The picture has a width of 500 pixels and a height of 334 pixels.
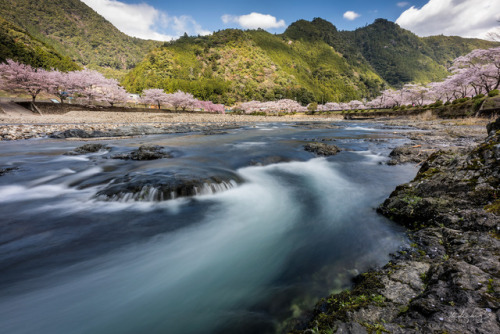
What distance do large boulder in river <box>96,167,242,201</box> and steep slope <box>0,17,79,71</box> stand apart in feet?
244

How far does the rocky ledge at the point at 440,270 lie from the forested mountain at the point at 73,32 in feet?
625

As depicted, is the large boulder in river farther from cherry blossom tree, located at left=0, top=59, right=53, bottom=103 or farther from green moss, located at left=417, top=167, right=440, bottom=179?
cherry blossom tree, located at left=0, top=59, right=53, bottom=103

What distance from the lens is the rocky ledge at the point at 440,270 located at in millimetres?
1438

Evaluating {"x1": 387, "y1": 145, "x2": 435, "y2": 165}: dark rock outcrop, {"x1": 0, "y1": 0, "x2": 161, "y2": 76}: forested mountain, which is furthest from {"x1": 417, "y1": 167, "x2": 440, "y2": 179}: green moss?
{"x1": 0, "y1": 0, "x2": 161, "y2": 76}: forested mountain

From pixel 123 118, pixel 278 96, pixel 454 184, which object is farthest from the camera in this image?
pixel 278 96

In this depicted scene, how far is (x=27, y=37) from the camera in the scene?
67.4 meters

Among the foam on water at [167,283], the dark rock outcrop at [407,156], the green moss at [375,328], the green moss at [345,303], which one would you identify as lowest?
the foam on water at [167,283]

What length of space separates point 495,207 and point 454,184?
0.86 m

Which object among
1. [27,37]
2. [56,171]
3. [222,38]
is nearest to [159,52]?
[222,38]

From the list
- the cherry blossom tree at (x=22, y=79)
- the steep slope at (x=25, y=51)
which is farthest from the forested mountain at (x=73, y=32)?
the cherry blossom tree at (x=22, y=79)

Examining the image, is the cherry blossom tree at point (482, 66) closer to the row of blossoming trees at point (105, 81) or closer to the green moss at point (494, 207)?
the row of blossoming trees at point (105, 81)

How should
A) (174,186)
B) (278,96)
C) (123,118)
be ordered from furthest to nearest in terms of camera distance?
(278,96), (123,118), (174,186)

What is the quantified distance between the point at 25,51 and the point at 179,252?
8749cm

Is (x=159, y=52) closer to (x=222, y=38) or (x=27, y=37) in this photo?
(x=222, y=38)
